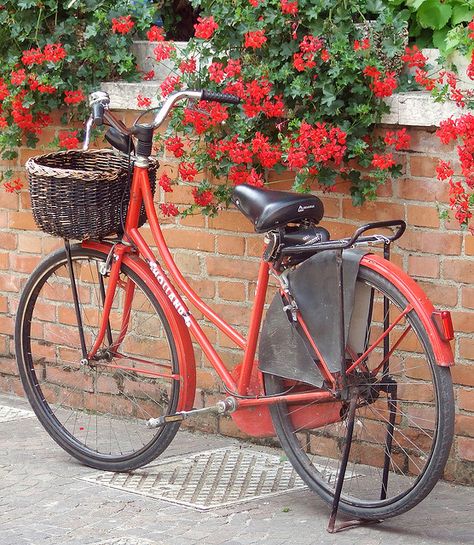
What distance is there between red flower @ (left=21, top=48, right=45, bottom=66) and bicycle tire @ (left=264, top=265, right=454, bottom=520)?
72.9 inches

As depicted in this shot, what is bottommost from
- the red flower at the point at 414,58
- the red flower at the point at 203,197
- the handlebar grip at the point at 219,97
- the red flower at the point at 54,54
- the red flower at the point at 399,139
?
the red flower at the point at 203,197

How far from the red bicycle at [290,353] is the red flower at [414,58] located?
0.62 m

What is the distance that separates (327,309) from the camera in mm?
4355

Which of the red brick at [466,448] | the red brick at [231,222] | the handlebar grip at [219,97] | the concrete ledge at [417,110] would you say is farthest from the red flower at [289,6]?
the red brick at [466,448]

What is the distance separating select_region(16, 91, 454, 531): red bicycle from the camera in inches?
168

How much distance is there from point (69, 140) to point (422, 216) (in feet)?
5.70

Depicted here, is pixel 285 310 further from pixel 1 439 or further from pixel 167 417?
pixel 1 439

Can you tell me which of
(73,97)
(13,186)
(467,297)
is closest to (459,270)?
(467,297)

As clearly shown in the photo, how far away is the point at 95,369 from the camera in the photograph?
17.2 feet

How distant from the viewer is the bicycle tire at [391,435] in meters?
4.12

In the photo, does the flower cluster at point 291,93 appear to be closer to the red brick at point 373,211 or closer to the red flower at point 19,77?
the red brick at point 373,211

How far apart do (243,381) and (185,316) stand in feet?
1.20

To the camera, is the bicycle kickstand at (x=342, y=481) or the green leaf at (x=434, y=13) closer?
the bicycle kickstand at (x=342, y=481)

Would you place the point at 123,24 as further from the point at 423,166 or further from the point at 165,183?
the point at 423,166
